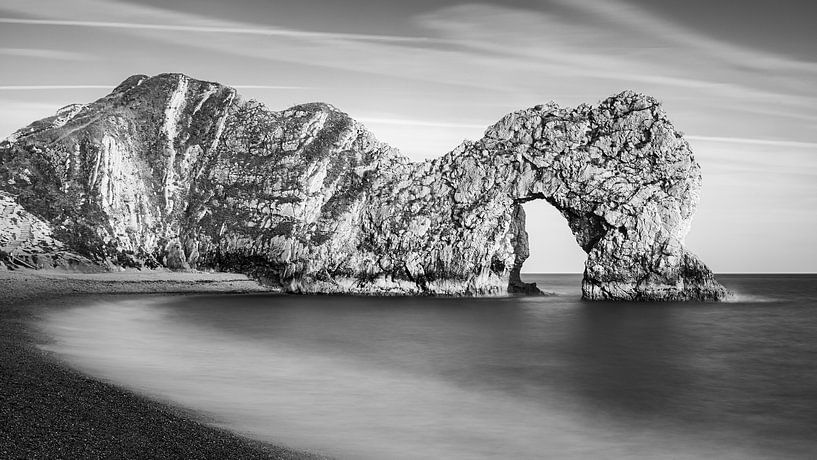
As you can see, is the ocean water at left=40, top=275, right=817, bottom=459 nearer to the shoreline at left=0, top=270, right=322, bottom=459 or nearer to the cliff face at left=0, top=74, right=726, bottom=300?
the shoreline at left=0, top=270, right=322, bottom=459

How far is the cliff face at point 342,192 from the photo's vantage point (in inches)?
2015

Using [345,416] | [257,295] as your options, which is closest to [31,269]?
[257,295]

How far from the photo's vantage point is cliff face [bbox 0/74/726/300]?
168ft

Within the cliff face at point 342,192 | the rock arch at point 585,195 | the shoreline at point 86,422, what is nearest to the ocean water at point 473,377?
the shoreline at point 86,422

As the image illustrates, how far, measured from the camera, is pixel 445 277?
56844mm

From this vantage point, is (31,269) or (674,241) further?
(31,269)

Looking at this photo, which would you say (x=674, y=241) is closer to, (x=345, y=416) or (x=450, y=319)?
(x=450, y=319)

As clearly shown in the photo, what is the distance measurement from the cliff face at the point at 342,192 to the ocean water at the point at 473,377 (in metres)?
12.8

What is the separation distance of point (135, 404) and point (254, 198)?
182ft

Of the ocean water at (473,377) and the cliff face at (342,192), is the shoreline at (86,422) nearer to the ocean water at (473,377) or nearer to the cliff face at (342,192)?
the ocean water at (473,377)

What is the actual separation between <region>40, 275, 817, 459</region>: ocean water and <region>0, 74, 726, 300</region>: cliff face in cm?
1278

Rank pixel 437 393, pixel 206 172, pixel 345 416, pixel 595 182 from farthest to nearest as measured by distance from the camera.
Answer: pixel 206 172 < pixel 595 182 < pixel 437 393 < pixel 345 416

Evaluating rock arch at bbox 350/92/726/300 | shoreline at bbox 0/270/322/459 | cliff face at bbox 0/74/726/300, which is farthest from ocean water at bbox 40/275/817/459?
cliff face at bbox 0/74/726/300

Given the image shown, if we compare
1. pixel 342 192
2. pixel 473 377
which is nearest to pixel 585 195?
pixel 342 192
